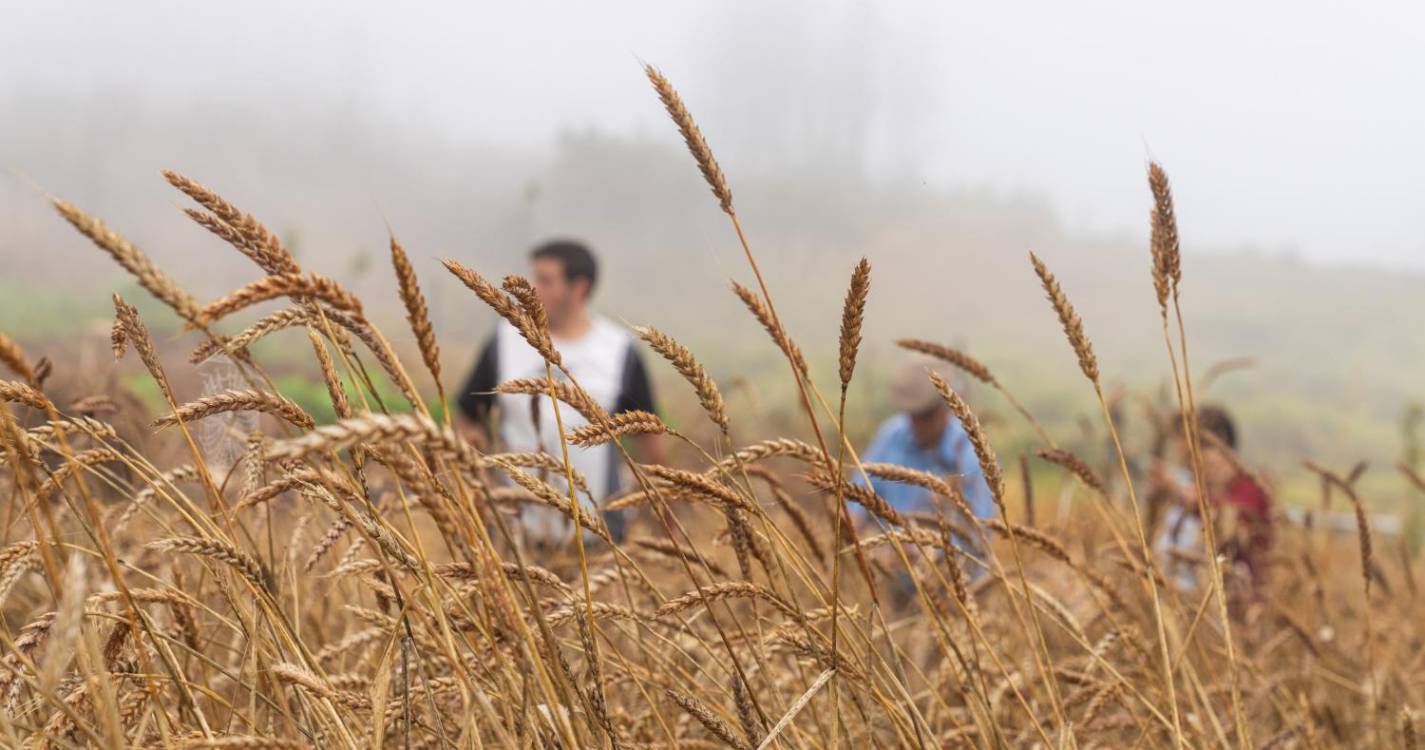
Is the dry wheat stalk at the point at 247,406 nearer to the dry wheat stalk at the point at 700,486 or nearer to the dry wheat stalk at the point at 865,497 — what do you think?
Result: the dry wheat stalk at the point at 700,486

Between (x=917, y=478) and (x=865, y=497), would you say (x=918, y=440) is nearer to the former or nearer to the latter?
(x=917, y=478)

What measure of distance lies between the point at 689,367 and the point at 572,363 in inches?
141

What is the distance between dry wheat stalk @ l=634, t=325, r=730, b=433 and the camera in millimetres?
1172

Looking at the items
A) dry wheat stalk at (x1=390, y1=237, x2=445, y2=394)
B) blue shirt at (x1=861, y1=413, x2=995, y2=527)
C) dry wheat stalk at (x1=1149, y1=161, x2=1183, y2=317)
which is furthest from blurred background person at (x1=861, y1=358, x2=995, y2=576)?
dry wheat stalk at (x1=390, y1=237, x2=445, y2=394)

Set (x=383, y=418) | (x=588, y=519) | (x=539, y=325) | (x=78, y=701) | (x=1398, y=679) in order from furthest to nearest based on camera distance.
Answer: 1. (x=1398, y=679)
2. (x=78, y=701)
3. (x=588, y=519)
4. (x=539, y=325)
5. (x=383, y=418)

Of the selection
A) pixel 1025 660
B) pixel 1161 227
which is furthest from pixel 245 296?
pixel 1025 660

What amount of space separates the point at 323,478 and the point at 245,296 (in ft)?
1.11

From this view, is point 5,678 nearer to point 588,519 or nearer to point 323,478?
point 323,478

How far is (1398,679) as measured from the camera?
266 centimetres

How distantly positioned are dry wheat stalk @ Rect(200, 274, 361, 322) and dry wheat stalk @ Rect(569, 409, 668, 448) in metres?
0.37

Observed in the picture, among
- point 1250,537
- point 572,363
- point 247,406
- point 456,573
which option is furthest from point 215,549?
point 572,363

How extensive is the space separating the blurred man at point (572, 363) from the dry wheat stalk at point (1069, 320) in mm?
3141

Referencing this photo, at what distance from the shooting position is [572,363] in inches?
186

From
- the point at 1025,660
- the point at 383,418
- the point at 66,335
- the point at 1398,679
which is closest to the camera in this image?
the point at 383,418
